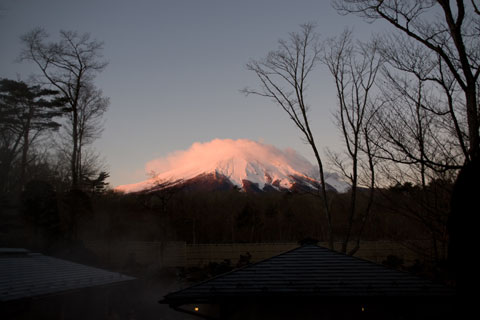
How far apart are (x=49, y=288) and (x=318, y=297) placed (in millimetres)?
6318

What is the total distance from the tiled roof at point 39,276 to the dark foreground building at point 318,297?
12.9 ft

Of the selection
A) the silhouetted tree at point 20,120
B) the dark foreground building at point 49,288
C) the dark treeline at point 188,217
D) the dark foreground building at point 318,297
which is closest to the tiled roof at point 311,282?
the dark foreground building at point 318,297

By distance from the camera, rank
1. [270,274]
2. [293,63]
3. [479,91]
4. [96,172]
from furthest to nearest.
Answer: [96,172] < [293,63] < [479,91] < [270,274]

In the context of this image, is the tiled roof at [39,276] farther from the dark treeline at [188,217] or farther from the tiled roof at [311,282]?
the dark treeline at [188,217]

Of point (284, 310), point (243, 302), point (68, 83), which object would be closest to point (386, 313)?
point (284, 310)

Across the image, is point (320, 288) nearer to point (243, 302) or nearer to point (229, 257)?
point (243, 302)

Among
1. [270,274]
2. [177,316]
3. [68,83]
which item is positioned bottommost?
[177,316]

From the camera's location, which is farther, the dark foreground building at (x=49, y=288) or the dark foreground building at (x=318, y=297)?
the dark foreground building at (x=49, y=288)

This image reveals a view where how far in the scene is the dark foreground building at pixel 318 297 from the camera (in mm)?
5824

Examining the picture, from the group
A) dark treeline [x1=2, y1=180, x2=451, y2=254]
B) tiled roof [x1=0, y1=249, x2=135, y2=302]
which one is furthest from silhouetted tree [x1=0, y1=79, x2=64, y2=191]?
tiled roof [x1=0, y1=249, x2=135, y2=302]

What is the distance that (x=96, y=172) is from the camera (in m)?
23.2

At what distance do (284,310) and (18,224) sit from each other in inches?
655

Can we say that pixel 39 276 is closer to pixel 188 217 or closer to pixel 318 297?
pixel 318 297

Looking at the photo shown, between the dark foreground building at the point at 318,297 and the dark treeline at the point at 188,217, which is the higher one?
the dark treeline at the point at 188,217
